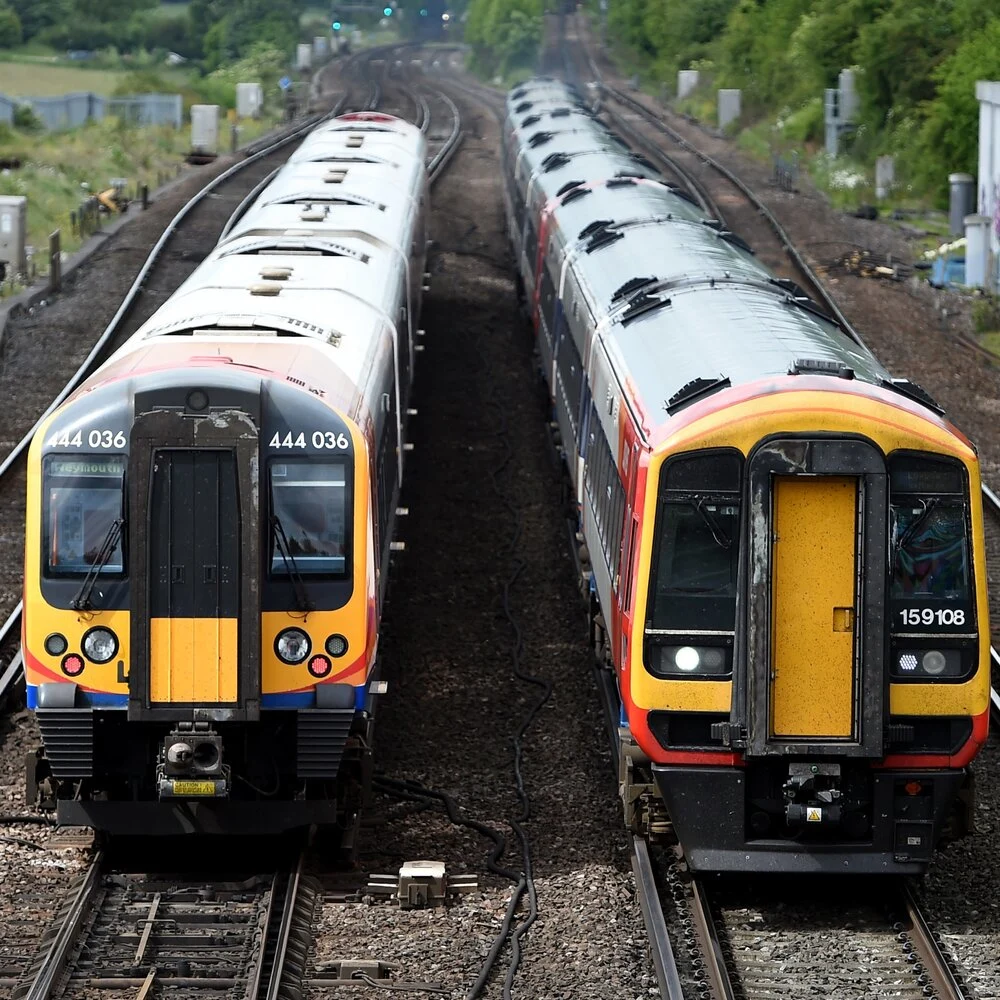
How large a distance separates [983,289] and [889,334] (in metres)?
3.63

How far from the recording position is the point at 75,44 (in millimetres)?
103812

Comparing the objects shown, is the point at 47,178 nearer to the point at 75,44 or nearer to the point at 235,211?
the point at 235,211

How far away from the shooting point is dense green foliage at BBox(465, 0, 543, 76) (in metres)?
79.1

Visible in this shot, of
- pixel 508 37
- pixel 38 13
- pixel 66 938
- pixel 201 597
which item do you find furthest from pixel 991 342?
pixel 38 13

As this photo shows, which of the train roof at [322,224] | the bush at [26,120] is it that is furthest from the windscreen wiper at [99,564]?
the bush at [26,120]

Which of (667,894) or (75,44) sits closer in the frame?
(667,894)

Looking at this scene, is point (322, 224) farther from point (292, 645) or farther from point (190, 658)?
point (190, 658)

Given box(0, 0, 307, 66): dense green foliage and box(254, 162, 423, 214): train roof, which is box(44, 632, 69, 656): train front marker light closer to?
box(254, 162, 423, 214): train roof

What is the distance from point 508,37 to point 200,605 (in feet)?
241

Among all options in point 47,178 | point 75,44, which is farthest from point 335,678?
point 75,44

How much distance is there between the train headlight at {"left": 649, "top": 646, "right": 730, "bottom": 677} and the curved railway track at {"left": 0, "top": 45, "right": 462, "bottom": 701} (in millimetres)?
3722

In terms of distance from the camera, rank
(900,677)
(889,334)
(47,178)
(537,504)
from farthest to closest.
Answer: (47,178)
(889,334)
(537,504)
(900,677)

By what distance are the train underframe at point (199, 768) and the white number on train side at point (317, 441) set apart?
1.48 m

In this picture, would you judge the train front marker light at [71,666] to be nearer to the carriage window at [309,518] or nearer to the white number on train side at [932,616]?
the carriage window at [309,518]
